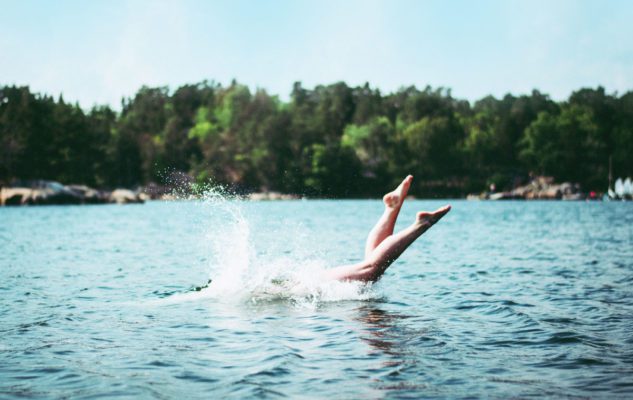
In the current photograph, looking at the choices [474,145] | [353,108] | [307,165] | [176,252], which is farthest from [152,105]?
[176,252]

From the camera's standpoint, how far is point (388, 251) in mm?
10641

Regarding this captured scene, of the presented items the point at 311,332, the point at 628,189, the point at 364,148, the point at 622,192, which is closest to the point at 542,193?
the point at 622,192

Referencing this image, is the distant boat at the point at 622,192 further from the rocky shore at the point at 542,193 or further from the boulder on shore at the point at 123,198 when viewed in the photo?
the boulder on shore at the point at 123,198

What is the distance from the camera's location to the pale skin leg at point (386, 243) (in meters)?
10.2

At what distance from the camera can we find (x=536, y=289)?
14945mm

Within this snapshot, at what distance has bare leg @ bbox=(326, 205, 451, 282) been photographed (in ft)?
33.3

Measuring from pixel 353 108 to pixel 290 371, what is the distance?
164397 millimetres

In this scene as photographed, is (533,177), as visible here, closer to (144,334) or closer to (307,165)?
(307,165)

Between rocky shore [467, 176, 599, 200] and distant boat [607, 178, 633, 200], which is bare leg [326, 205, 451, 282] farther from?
rocky shore [467, 176, 599, 200]

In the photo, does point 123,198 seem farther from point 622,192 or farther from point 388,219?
point 388,219

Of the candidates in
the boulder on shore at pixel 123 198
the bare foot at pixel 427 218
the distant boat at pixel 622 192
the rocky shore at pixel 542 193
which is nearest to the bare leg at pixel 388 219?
the bare foot at pixel 427 218

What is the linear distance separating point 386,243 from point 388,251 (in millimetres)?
138

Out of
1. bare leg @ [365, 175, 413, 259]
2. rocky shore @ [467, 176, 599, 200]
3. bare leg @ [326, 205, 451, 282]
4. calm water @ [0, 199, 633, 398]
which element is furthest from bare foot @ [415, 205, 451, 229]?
rocky shore @ [467, 176, 599, 200]

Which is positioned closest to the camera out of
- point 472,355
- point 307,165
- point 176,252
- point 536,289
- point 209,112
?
point 472,355
